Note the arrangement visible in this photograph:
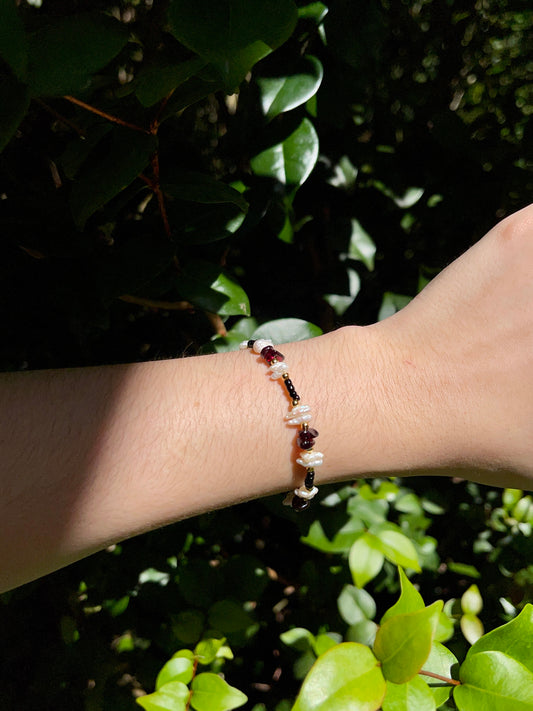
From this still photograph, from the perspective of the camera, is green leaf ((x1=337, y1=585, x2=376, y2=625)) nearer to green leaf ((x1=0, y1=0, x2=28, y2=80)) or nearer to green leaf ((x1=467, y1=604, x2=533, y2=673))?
green leaf ((x1=467, y1=604, x2=533, y2=673))

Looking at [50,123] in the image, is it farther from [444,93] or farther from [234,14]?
Answer: [444,93]

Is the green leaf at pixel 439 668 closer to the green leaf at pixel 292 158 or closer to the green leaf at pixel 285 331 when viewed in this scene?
the green leaf at pixel 285 331

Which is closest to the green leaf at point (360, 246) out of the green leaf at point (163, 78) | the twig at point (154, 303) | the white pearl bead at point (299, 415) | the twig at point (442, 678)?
the twig at point (154, 303)

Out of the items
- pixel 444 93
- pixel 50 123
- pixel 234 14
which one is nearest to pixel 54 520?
pixel 234 14

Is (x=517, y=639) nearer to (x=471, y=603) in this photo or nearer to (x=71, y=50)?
(x=471, y=603)

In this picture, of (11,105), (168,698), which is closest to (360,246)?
(11,105)

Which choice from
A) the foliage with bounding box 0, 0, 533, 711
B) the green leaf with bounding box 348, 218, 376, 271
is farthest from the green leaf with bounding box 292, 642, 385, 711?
the green leaf with bounding box 348, 218, 376, 271
